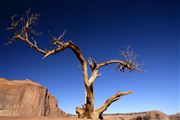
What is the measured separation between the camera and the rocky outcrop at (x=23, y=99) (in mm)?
77625

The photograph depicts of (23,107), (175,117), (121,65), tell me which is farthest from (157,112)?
(121,65)

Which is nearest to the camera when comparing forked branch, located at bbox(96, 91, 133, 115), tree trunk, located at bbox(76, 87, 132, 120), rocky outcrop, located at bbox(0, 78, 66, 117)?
tree trunk, located at bbox(76, 87, 132, 120)

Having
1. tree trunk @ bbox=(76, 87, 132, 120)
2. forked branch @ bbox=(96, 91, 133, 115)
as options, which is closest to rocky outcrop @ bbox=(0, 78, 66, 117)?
tree trunk @ bbox=(76, 87, 132, 120)

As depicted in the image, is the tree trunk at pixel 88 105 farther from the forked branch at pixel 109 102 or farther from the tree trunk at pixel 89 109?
the forked branch at pixel 109 102

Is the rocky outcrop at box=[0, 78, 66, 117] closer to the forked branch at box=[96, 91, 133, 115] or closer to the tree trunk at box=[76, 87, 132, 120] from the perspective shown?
the tree trunk at box=[76, 87, 132, 120]

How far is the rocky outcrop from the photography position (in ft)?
255

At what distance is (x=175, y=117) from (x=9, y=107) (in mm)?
83688

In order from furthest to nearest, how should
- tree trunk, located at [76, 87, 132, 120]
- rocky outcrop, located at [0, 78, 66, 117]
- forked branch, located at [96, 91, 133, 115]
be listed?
1. rocky outcrop, located at [0, 78, 66, 117]
2. forked branch, located at [96, 91, 133, 115]
3. tree trunk, located at [76, 87, 132, 120]

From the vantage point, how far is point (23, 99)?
82500mm

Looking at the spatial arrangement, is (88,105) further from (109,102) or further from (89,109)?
(109,102)

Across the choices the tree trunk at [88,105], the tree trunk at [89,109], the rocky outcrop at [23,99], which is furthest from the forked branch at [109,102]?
the rocky outcrop at [23,99]

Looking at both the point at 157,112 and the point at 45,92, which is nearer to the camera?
the point at 45,92

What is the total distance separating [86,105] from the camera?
13766 mm

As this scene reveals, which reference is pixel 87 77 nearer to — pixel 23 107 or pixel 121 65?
pixel 121 65
